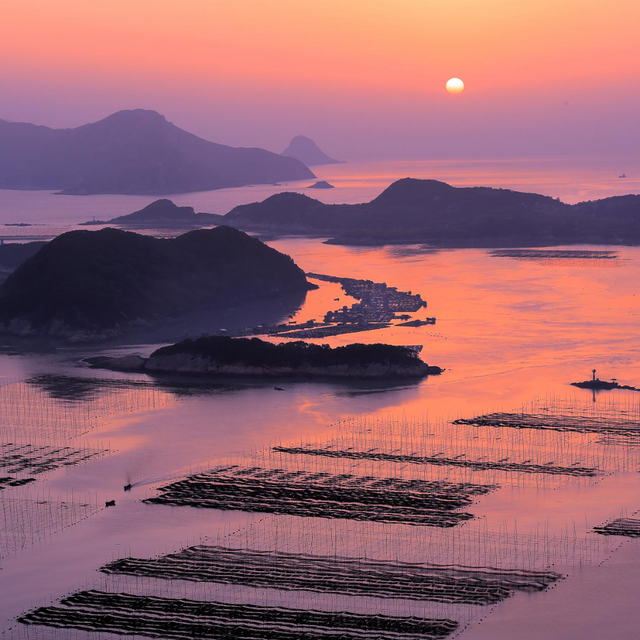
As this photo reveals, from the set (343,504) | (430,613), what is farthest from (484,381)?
(430,613)

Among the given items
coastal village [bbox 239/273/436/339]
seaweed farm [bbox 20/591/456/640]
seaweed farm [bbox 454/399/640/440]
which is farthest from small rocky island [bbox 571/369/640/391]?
seaweed farm [bbox 20/591/456/640]

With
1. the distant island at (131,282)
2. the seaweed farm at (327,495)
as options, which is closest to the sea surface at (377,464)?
the seaweed farm at (327,495)

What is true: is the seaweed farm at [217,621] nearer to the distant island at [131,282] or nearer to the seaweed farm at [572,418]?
the seaweed farm at [572,418]

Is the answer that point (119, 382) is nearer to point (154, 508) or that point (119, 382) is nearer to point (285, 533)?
point (154, 508)

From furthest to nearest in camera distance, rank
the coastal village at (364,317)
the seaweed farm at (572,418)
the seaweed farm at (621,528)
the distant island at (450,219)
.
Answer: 1. the distant island at (450,219)
2. the coastal village at (364,317)
3. the seaweed farm at (572,418)
4. the seaweed farm at (621,528)

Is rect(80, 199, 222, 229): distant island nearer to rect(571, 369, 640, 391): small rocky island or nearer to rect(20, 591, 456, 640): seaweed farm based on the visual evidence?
rect(571, 369, 640, 391): small rocky island
